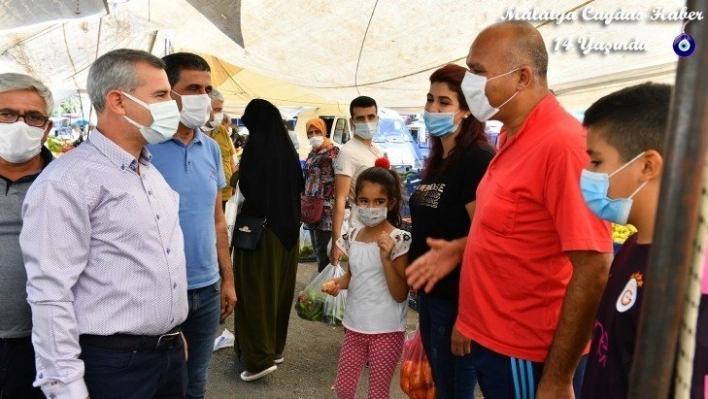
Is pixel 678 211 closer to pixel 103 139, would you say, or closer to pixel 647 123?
pixel 647 123

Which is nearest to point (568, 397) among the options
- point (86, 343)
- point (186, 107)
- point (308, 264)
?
point (86, 343)

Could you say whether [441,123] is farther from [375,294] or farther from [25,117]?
[25,117]

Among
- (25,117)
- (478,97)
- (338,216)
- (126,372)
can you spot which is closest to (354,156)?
(338,216)

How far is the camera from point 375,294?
9.29 feet

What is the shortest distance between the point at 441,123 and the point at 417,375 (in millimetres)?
1497

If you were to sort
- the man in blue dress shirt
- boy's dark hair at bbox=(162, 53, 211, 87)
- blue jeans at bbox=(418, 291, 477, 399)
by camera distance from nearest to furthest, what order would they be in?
blue jeans at bbox=(418, 291, 477, 399) < the man in blue dress shirt < boy's dark hair at bbox=(162, 53, 211, 87)

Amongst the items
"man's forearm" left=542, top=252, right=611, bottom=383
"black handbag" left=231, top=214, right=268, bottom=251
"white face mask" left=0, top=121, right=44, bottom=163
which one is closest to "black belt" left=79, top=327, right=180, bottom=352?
"white face mask" left=0, top=121, right=44, bottom=163

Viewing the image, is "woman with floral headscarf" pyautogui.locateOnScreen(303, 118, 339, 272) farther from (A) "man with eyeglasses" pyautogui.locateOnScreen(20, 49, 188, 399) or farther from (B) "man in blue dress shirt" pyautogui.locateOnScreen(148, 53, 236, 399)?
(A) "man with eyeglasses" pyautogui.locateOnScreen(20, 49, 188, 399)

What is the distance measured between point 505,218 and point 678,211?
4.05 ft

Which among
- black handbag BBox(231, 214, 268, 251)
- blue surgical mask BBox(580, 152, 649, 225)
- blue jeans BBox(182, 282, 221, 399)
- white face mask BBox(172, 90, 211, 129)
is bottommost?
blue jeans BBox(182, 282, 221, 399)

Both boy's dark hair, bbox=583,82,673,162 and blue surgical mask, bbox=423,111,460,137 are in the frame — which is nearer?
boy's dark hair, bbox=583,82,673,162

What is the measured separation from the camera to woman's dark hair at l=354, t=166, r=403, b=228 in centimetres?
292

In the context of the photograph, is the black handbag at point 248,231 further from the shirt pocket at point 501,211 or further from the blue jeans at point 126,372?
the shirt pocket at point 501,211

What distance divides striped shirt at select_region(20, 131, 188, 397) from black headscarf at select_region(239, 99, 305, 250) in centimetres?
170
